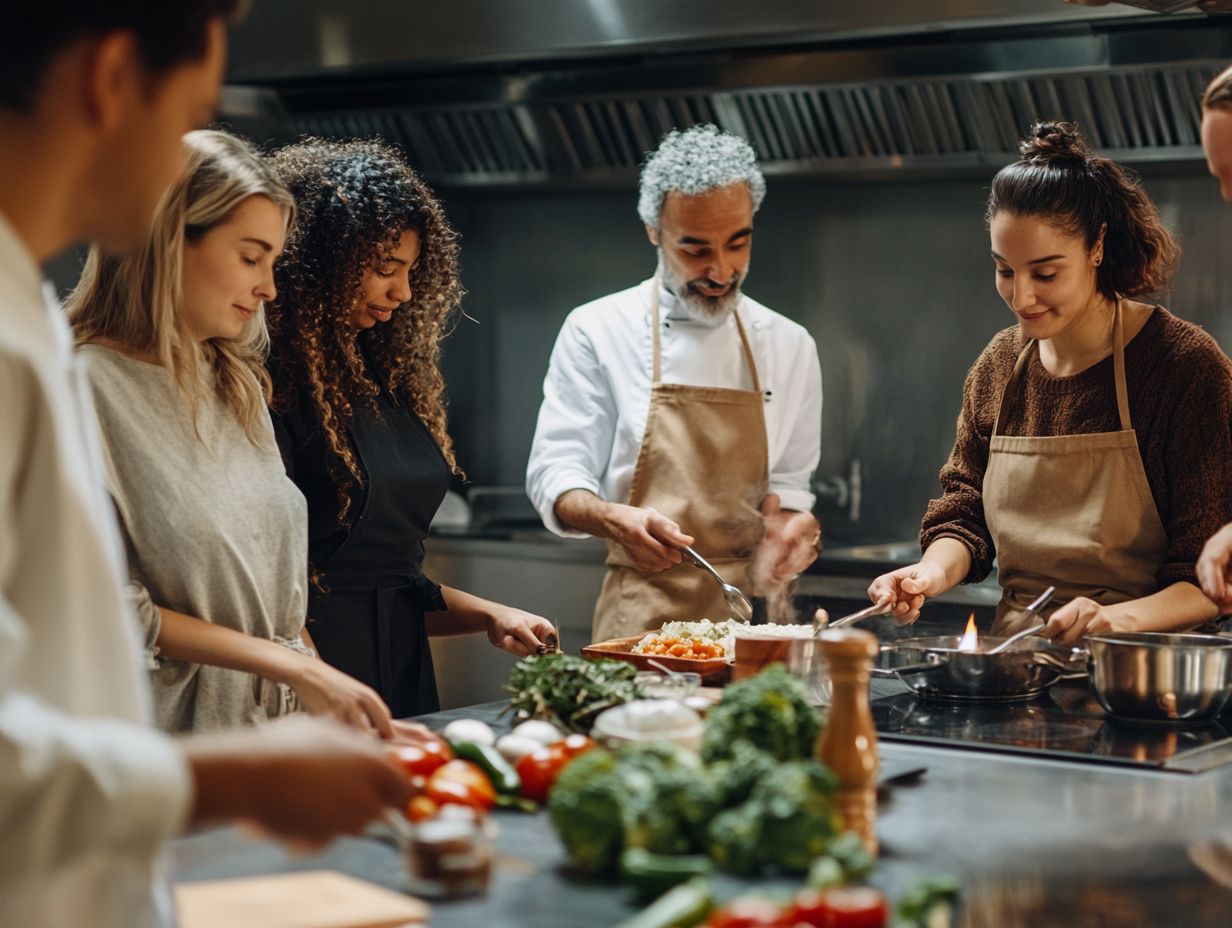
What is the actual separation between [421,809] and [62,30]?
2.65 ft

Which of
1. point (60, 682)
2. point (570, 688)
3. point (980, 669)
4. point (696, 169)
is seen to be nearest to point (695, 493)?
point (696, 169)

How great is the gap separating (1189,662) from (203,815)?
1.48 meters

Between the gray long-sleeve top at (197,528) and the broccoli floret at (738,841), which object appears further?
the gray long-sleeve top at (197,528)

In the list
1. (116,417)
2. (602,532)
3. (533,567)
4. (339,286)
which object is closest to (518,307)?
(533,567)

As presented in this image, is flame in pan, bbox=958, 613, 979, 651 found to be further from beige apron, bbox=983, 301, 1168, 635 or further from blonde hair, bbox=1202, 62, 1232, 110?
blonde hair, bbox=1202, 62, 1232, 110

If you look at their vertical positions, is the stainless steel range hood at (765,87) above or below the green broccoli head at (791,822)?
above

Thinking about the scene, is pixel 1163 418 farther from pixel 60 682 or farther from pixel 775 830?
pixel 60 682

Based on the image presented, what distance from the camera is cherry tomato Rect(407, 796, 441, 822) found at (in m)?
1.45

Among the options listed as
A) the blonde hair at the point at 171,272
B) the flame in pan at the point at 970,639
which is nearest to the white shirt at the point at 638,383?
the flame in pan at the point at 970,639

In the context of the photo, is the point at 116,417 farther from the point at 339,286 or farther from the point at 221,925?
the point at 221,925

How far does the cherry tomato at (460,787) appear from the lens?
1.50 m

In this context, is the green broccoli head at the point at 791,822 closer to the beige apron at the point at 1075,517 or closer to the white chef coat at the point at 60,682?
the white chef coat at the point at 60,682

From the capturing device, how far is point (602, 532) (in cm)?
317

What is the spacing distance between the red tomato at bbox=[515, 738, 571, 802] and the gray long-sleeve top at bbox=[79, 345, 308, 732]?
0.61 m
